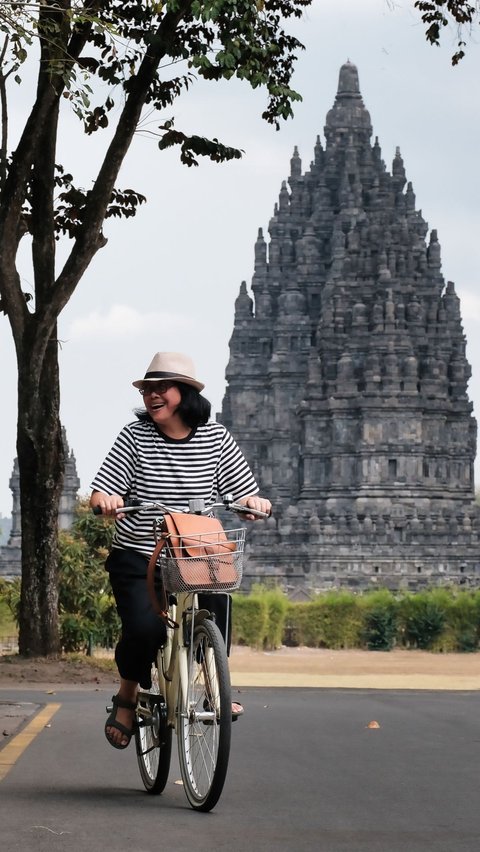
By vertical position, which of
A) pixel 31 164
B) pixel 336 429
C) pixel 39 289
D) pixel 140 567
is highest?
pixel 336 429

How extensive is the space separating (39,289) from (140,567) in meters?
9.59

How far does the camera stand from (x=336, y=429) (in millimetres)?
72312

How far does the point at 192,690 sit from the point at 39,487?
983 centimetres

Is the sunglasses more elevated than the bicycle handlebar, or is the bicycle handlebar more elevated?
the sunglasses

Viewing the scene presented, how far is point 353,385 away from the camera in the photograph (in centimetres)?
7219

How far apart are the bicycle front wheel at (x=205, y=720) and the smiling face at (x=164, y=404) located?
3.07ft

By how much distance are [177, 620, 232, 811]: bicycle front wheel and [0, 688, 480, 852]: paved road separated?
0.12 meters

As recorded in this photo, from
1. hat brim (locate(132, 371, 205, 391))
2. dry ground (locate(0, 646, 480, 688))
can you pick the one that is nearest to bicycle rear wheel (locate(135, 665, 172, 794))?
hat brim (locate(132, 371, 205, 391))

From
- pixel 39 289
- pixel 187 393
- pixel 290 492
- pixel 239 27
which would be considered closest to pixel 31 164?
pixel 39 289

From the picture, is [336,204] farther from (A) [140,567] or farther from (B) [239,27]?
(A) [140,567]

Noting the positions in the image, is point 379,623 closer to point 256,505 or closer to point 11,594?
point 11,594

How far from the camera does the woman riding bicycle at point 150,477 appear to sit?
7.36 meters

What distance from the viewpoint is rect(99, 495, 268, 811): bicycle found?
21.9 ft

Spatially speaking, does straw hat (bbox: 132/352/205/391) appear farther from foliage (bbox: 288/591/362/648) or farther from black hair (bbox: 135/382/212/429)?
foliage (bbox: 288/591/362/648)
